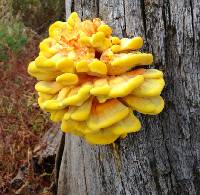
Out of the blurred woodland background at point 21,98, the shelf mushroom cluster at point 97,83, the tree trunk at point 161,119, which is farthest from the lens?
the blurred woodland background at point 21,98

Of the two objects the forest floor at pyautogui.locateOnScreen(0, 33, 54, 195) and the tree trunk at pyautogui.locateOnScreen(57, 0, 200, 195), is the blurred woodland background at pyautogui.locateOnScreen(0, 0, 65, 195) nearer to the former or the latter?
the forest floor at pyautogui.locateOnScreen(0, 33, 54, 195)

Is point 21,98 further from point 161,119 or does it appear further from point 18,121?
point 161,119

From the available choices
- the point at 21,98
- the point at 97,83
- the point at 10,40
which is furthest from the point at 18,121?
the point at 97,83

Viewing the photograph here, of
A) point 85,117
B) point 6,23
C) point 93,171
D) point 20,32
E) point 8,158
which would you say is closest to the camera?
point 85,117

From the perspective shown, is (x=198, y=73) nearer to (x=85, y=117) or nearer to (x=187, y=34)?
(x=187, y=34)

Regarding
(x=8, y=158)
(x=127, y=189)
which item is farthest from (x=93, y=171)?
(x=8, y=158)

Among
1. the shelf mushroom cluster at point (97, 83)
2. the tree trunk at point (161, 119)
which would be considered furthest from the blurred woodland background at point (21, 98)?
the shelf mushroom cluster at point (97, 83)

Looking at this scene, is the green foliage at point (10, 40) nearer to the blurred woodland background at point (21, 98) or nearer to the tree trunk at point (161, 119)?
the blurred woodland background at point (21, 98)
